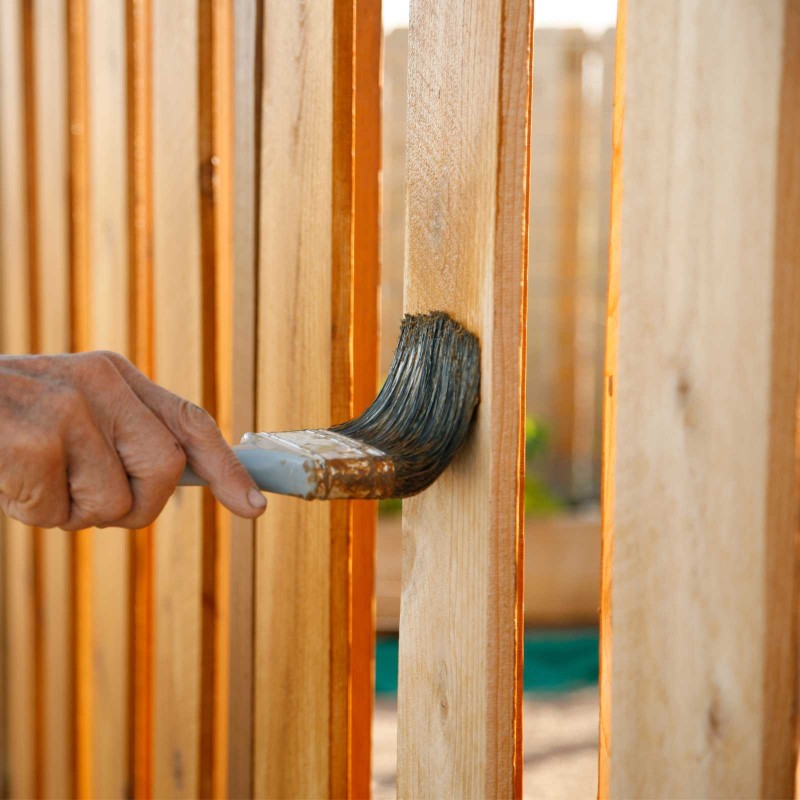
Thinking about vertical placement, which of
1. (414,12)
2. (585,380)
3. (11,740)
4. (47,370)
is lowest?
(11,740)

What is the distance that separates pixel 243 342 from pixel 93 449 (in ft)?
1.83

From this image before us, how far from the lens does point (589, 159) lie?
6.06 m

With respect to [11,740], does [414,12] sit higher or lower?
higher

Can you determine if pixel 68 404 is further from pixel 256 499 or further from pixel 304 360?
pixel 304 360

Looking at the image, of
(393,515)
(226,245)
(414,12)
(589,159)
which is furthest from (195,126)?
(589,159)

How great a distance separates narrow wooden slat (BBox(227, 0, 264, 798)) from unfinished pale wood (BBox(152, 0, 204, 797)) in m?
0.23

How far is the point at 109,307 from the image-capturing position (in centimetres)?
200

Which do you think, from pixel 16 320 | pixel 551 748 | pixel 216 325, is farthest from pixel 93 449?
pixel 551 748

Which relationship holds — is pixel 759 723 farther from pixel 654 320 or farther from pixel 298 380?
pixel 298 380

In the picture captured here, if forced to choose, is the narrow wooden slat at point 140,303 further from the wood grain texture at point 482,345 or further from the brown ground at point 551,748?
the brown ground at point 551,748

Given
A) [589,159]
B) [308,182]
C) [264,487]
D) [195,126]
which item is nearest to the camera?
[264,487]

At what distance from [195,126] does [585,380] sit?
489 cm

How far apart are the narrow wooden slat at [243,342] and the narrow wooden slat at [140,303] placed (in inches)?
19.4

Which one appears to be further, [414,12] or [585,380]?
[585,380]
